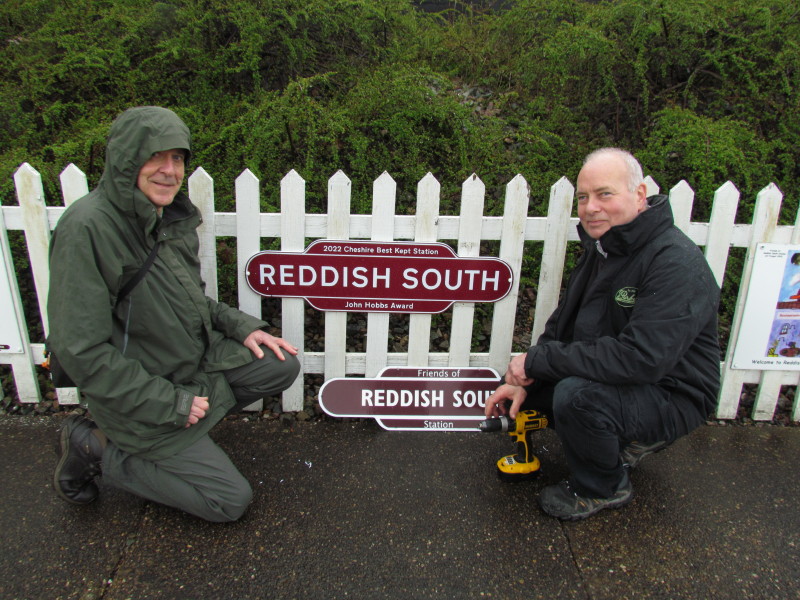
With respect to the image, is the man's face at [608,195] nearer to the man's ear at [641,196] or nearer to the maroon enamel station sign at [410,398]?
the man's ear at [641,196]

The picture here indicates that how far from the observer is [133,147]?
6.62ft

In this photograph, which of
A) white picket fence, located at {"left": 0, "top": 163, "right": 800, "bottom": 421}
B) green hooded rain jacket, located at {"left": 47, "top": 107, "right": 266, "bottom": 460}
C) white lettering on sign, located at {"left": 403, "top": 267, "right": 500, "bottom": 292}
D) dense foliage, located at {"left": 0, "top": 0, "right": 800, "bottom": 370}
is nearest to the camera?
green hooded rain jacket, located at {"left": 47, "top": 107, "right": 266, "bottom": 460}

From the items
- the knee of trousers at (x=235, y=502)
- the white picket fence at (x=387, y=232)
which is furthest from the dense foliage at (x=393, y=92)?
the knee of trousers at (x=235, y=502)

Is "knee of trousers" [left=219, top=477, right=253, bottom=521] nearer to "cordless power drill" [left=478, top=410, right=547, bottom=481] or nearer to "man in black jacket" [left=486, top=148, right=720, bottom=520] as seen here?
"cordless power drill" [left=478, top=410, right=547, bottom=481]

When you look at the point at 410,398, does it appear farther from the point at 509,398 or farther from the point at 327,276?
the point at 327,276

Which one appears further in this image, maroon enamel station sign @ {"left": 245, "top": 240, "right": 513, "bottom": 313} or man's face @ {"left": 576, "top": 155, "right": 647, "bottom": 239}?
maroon enamel station sign @ {"left": 245, "top": 240, "right": 513, "bottom": 313}

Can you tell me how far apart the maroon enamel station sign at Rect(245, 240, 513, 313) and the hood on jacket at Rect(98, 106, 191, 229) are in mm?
878

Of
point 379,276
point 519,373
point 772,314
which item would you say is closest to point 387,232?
point 379,276

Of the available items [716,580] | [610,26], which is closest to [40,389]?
[716,580]

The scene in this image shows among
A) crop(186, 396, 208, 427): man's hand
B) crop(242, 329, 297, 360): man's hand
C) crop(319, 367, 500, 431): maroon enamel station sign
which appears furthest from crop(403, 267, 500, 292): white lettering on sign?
crop(186, 396, 208, 427): man's hand

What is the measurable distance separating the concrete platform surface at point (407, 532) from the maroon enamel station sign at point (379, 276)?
0.79 m

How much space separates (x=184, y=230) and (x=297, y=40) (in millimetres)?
2733

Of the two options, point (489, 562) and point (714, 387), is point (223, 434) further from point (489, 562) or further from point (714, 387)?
point (714, 387)

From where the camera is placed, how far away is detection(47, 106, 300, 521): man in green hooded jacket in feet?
6.56
